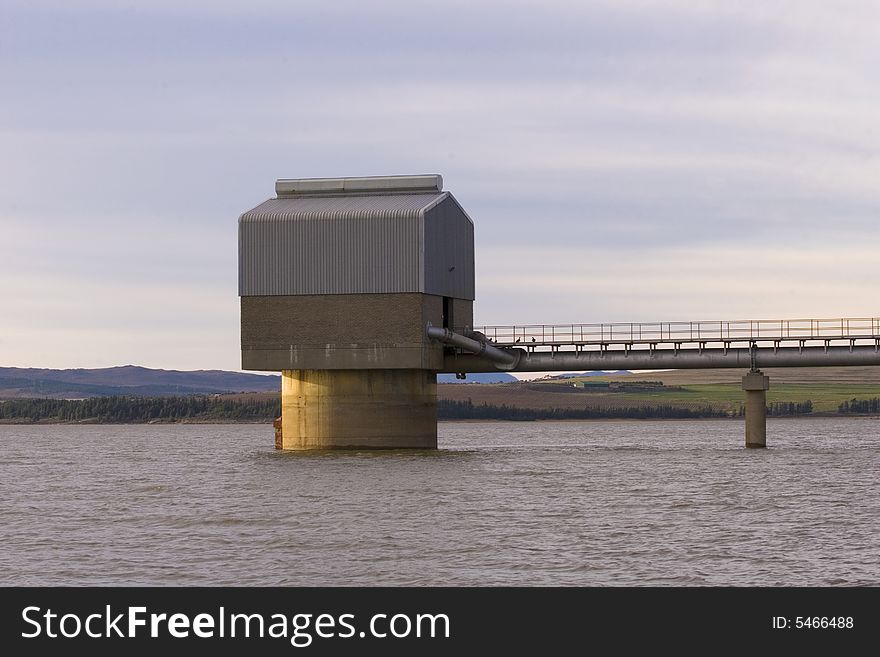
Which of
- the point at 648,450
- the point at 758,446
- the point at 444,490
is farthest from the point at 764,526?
the point at 648,450

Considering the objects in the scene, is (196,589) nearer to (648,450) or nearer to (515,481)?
(515,481)

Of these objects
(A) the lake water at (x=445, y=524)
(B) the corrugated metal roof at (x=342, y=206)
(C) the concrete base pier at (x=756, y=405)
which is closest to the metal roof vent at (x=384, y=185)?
(B) the corrugated metal roof at (x=342, y=206)

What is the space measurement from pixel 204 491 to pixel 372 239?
77.5 feet

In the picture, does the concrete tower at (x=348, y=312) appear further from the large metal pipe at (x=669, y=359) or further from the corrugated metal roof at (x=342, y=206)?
the large metal pipe at (x=669, y=359)

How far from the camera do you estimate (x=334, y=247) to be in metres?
80.8

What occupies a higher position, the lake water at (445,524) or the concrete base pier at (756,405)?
the concrete base pier at (756,405)

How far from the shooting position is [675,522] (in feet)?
148

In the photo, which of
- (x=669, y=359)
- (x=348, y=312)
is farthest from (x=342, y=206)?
(x=669, y=359)

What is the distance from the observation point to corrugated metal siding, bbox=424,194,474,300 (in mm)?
81125

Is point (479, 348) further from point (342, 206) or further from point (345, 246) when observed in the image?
point (342, 206)

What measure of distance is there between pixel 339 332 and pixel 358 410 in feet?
13.6

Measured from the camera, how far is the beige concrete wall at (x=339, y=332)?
7975cm

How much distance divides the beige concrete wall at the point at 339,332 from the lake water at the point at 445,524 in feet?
18.5

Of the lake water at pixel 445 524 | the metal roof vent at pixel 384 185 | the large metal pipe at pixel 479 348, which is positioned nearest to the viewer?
the lake water at pixel 445 524
